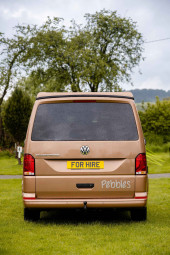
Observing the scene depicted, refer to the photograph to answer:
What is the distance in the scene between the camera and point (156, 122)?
3688 centimetres

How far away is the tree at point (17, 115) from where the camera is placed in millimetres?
24984

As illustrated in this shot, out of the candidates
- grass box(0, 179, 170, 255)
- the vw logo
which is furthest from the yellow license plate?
grass box(0, 179, 170, 255)

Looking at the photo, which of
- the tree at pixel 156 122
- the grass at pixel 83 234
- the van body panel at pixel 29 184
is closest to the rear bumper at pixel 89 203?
the van body panel at pixel 29 184

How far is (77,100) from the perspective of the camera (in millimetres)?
6762

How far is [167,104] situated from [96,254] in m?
35.3

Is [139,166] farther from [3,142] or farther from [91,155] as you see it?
[3,142]

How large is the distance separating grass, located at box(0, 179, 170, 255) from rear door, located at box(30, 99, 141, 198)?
531 mm

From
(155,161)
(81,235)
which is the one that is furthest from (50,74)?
(81,235)

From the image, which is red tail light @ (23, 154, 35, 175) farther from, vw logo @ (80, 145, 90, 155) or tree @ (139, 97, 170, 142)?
tree @ (139, 97, 170, 142)

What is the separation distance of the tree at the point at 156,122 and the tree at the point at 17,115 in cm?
1415

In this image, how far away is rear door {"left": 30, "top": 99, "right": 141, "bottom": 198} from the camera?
638 cm

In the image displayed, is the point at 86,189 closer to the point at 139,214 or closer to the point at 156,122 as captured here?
the point at 139,214

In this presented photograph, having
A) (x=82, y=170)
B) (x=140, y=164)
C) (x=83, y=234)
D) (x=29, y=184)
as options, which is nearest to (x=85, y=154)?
(x=82, y=170)

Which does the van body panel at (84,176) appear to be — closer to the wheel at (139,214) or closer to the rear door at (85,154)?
the rear door at (85,154)
